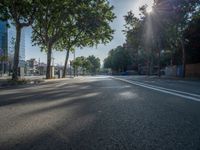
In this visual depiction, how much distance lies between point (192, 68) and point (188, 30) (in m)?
6.72

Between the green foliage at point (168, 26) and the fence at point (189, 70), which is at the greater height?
the green foliage at point (168, 26)

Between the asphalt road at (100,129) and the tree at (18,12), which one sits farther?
the tree at (18,12)

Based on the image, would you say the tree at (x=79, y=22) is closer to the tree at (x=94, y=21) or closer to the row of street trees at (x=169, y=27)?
the tree at (x=94, y=21)

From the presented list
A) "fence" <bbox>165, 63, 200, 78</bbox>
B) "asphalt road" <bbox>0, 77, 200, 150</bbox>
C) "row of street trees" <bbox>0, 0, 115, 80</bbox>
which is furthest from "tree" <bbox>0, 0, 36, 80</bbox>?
"fence" <bbox>165, 63, 200, 78</bbox>

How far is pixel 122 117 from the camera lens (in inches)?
229

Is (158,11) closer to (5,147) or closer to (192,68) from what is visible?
(192,68)

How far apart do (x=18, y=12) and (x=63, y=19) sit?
831cm

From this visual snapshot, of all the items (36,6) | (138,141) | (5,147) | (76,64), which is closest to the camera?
(5,147)

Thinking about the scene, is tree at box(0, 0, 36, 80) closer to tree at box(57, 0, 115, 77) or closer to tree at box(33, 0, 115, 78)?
tree at box(33, 0, 115, 78)

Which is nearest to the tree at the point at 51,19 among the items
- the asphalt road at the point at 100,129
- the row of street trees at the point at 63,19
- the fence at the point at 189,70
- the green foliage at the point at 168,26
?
the row of street trees at the point at 63,19

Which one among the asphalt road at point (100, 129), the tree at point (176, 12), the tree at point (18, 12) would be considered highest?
the tree at point (176, 12)

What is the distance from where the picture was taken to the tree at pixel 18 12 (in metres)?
22.2

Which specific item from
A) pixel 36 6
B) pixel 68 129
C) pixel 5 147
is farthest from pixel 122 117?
pixel 36 6

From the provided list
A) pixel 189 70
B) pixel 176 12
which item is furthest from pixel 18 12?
pixel 189 70
